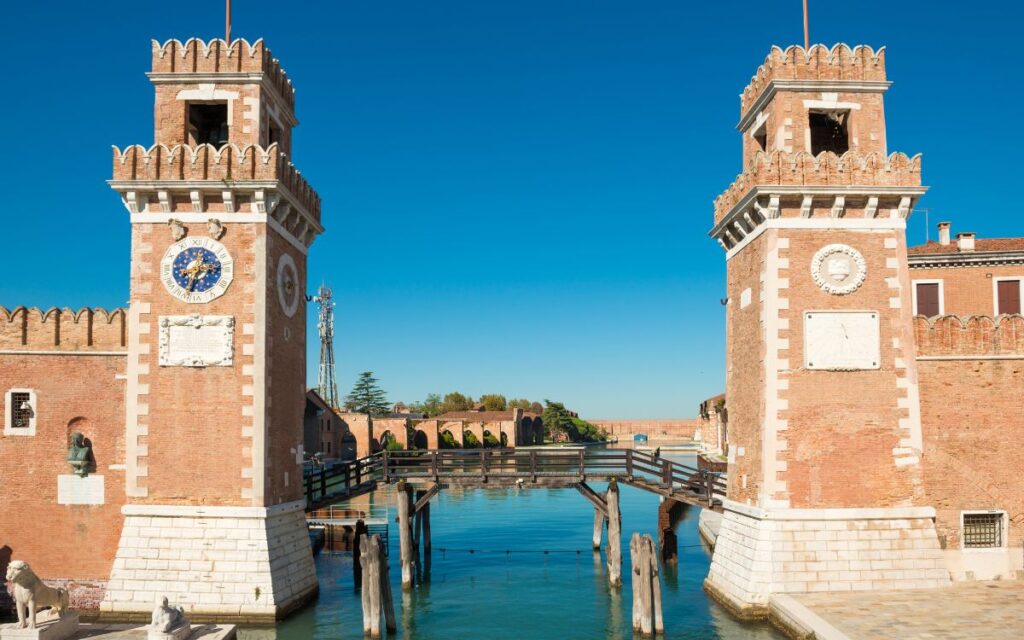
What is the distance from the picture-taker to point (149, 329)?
20.2m

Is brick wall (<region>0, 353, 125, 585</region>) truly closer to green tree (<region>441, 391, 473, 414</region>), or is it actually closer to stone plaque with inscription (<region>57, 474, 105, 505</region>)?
stone plaque with inscription (<region>57, 474, 105, 505</region>)

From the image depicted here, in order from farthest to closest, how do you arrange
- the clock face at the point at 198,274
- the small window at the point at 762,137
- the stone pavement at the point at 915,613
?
1. the small window at the point at 762,137
2. the clock face at the point at 198,274
3. the stone pavement at the point at 915,613

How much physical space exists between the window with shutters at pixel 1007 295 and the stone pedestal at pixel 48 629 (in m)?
28.2

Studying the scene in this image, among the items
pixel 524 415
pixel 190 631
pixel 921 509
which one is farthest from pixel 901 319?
pixel 524 415

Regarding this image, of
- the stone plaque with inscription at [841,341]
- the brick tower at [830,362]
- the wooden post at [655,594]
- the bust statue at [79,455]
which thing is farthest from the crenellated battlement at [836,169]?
the bust statue at [79,455]

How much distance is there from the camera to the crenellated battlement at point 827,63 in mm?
20625

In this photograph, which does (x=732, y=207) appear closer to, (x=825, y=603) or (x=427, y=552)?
(x=825, y=603)

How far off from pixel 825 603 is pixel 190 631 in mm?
13100

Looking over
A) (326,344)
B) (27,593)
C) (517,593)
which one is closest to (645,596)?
(517,593)

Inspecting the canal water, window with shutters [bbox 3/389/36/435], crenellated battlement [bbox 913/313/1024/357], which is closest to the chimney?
crenellated battlement [bbox 913/313/1024/357]

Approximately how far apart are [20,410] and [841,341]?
20608mm

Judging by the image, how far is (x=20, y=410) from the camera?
2136cm

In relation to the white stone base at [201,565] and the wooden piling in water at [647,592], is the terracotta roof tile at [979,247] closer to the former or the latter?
the wooden piling in water at [647,592]

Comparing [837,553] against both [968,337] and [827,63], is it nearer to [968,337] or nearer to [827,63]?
[968,337]
